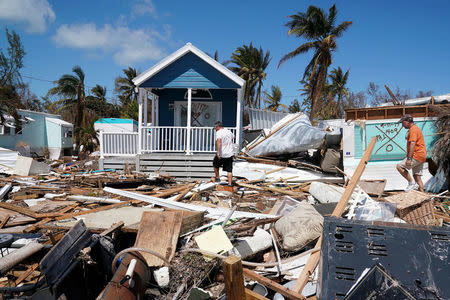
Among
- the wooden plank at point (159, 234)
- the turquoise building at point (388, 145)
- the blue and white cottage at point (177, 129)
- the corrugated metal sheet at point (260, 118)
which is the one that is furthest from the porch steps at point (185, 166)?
the corrugated metal sheet at point (260, 118)

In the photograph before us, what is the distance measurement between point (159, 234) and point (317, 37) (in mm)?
22488

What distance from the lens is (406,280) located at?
6.29 ft

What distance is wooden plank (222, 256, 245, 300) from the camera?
2018 mm

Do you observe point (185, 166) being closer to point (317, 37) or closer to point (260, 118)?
point (260, 118)

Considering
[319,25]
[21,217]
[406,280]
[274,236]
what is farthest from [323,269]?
[319,25]

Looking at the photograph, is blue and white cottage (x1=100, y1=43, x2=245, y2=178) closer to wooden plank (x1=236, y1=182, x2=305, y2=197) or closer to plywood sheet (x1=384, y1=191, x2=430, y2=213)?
wooden plank (x1=236, y1=182, x2=305, y2=197)

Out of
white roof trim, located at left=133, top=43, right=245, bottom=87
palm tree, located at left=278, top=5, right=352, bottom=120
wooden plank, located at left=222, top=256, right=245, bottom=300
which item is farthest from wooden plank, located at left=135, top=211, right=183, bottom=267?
palm tree, located at left=278, top=5, right=352, bottom=120

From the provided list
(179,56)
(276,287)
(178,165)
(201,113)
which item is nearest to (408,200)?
(276,287)

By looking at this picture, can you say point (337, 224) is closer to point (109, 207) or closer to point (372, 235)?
point (372, 235)

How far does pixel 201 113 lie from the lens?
1287cm

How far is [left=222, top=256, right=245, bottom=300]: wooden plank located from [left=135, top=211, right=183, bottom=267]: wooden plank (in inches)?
55.9

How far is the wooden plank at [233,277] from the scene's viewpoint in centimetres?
202

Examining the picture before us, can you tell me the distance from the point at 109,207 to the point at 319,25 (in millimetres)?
21893

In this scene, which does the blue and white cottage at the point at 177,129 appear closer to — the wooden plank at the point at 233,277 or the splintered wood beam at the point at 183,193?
the splintered wood beam at the point at 183,193
